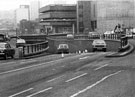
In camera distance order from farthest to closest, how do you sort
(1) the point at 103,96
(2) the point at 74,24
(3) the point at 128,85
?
1. (2) the point at 74,24
2. (3) the point at 128,85
3. (1) the point at 103,96

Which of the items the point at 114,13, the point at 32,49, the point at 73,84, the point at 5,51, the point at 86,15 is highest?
the point at 114,13

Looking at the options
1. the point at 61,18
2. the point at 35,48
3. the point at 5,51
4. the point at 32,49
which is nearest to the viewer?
the point at 5,51

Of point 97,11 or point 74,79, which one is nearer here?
point 74,79

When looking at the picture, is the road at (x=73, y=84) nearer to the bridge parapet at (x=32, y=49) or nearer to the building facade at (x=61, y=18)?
the bridge parapet at (x=32, y=49)

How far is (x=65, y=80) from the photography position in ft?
55.0

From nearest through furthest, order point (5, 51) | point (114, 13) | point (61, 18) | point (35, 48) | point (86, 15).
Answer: point (5, 51) < point (35, 48) < point (114, 13) < point (86, 15) < point (61, 18)

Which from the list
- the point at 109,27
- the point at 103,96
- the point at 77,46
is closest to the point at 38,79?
the point at 103,96

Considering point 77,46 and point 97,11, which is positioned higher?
point 97,11

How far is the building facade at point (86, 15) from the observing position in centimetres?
16344

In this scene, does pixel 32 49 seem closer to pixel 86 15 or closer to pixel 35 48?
pixel 35 48

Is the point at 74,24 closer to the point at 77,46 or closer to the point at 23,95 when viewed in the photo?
the point at 77,46

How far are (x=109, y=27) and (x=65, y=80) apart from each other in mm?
135466

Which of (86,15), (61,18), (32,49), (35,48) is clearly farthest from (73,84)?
(61,18)

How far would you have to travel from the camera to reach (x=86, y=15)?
537ft
